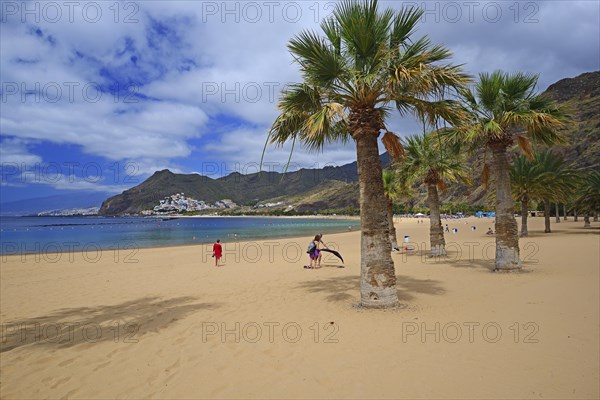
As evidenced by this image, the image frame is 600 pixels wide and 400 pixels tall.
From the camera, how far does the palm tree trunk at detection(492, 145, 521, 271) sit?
11516 millimetres

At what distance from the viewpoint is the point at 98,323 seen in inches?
307

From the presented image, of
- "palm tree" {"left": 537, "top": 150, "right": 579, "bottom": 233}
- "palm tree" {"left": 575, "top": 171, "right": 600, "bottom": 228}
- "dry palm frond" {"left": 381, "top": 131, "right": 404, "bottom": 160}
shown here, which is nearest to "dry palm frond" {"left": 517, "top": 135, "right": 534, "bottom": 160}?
"dry palm frond" {"left": 381, "top": 131, "right": 404, "bottom": 160}

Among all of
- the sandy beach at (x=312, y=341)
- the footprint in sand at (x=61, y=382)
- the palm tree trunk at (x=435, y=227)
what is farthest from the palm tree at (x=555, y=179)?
the footprint in sand at (x=61, y=382)

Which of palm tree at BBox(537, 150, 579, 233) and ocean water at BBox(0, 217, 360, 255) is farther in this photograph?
ocean water at BBox(0, 217, 360, 255)

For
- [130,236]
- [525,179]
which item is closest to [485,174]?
[525,179]

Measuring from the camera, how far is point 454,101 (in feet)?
25.8

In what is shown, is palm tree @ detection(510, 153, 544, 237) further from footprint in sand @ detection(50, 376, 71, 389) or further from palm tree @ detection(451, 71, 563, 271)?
footprint in sand @ detection(50, 376, 71, 389)

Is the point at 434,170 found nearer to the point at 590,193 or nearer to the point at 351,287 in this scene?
the point at 351,287

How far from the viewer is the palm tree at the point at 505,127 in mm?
10953

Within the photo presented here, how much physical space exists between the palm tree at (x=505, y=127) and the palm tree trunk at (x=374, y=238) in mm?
4903

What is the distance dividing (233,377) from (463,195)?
125 m

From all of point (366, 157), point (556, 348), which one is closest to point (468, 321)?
point (556, 348)

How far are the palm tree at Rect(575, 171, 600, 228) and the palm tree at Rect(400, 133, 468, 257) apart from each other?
2083 cm

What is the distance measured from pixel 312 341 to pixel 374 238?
2645 mm
